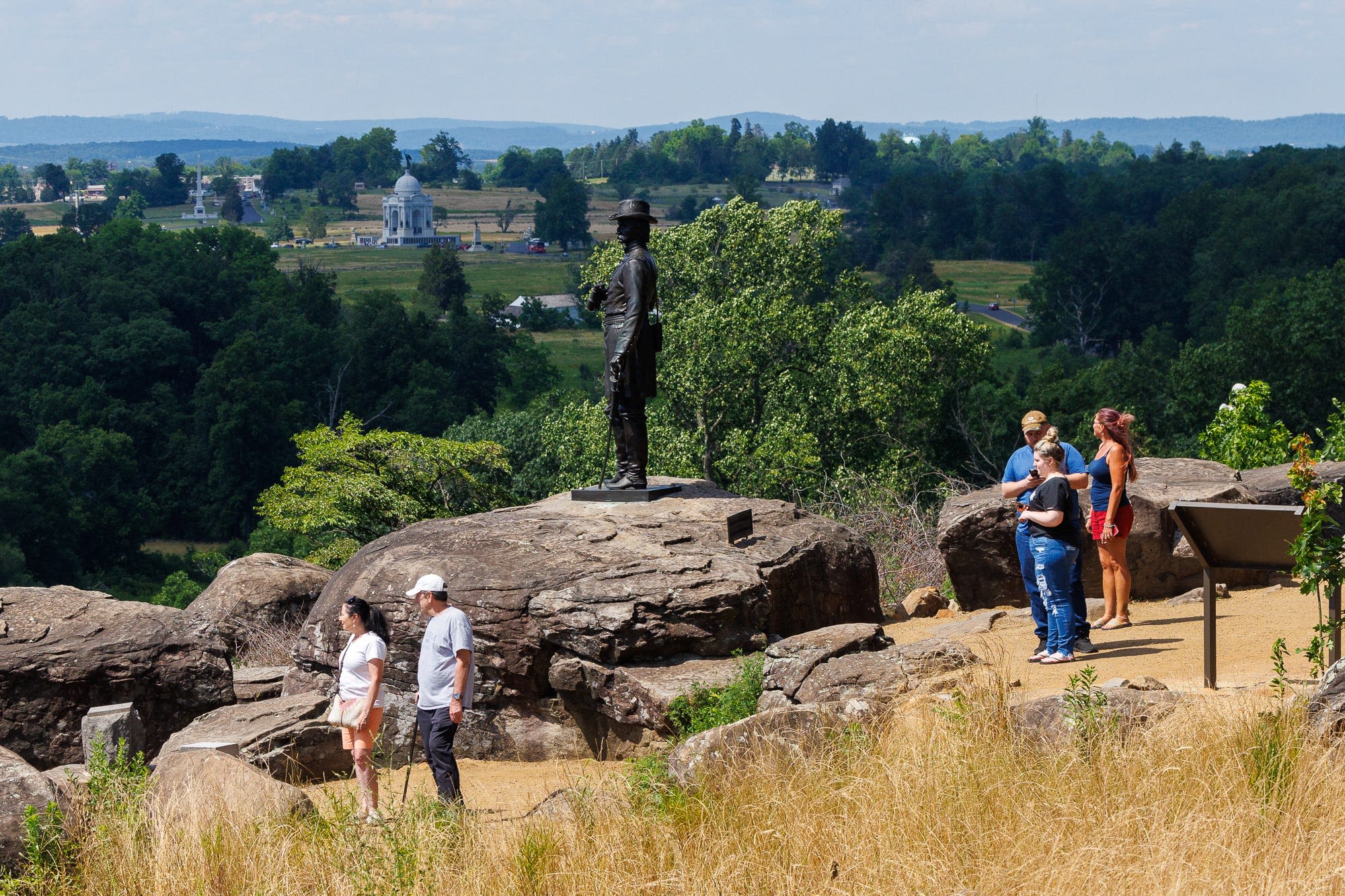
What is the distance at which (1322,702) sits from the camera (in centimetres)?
719

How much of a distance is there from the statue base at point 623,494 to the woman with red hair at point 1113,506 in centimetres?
400

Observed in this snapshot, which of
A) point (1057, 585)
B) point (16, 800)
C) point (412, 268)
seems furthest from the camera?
point (412, 268)

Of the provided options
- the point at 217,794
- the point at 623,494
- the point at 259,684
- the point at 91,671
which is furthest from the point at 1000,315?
the point at 217,794

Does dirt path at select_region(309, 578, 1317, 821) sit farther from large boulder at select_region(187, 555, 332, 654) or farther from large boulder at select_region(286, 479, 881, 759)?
large boulder at select_region(187, 555, 332, 654)

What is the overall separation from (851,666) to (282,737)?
14.1 ft

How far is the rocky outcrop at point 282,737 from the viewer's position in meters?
10.4

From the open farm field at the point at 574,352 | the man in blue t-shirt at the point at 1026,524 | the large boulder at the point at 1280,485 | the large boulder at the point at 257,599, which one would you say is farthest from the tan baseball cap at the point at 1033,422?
the open farm field at the point at 574,352

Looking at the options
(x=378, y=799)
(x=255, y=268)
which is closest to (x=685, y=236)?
(x=378, y=799)

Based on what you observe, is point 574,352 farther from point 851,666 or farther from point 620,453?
point 851,666

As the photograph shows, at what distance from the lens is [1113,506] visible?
11.4 m

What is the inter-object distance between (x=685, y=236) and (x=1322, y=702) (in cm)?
3091

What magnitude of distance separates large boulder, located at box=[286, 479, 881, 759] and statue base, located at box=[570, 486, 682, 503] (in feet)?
1.85

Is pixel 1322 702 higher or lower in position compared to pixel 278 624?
higher

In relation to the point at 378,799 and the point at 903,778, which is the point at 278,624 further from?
the point at 903,778
